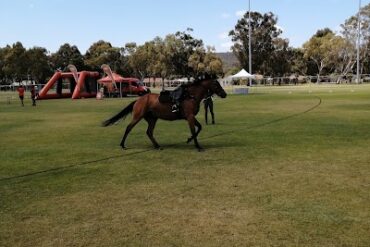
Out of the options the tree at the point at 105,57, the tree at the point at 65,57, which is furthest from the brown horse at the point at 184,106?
the tree at the point at 65,57

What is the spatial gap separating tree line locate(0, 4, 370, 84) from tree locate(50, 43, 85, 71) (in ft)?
3.48

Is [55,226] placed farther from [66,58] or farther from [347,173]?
[66,58]

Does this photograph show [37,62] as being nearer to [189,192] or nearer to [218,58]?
[218,58]

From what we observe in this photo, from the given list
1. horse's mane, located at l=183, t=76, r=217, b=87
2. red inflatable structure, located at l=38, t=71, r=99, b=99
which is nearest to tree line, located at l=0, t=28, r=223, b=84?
red inflatable structure, located at l=38, t=71, r=99, b=99

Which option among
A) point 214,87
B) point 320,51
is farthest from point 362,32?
point 214,87

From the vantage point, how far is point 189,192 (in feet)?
22.4

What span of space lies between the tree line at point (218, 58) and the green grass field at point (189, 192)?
7696 cm

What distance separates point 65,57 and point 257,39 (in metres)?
50.6

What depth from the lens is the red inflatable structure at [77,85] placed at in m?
48.4

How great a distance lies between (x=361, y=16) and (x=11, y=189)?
96.4 meters

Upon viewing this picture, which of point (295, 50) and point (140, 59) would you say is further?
point (295, 50)

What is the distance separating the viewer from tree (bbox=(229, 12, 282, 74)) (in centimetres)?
9944

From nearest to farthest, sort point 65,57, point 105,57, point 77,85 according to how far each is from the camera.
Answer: point 77,85, point 105,57, point 65,57

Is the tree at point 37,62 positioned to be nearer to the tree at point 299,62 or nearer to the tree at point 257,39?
the tree at point 257,39
